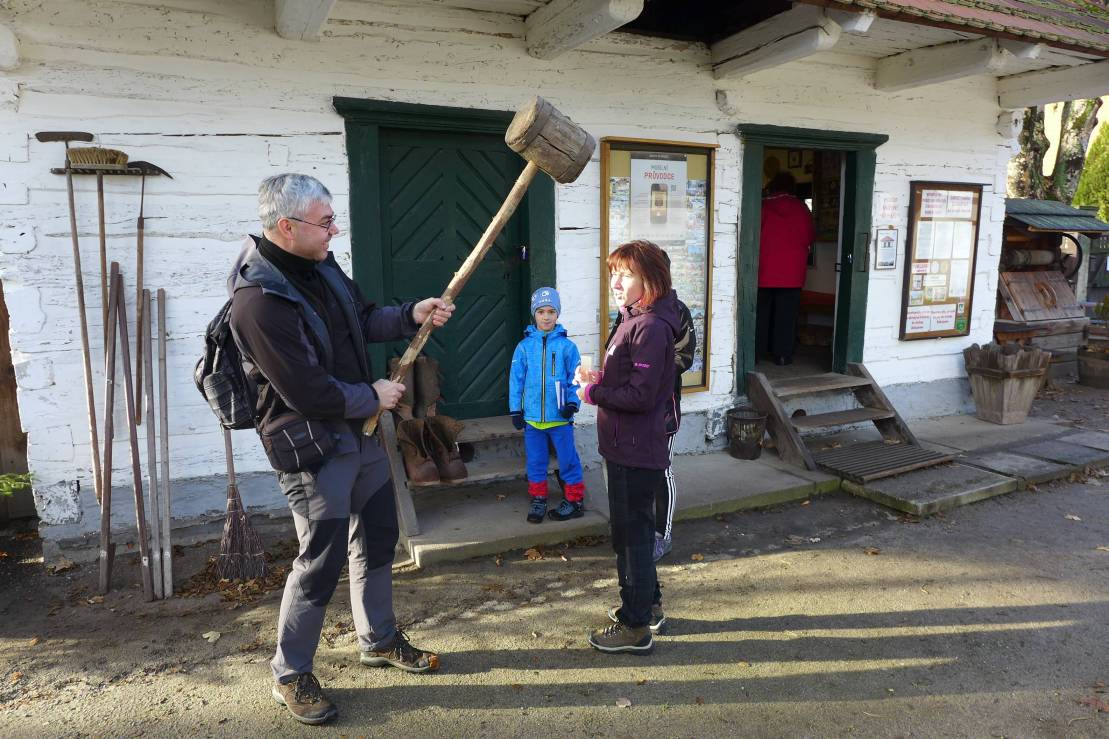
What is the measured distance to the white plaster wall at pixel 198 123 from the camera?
4184mm

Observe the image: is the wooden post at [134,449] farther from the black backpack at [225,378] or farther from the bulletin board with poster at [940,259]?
the bulletin board with poster at [940,259]

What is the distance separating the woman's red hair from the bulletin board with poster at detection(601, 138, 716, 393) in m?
2.39

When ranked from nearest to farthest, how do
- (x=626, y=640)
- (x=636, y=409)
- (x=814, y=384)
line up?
(x=636, y=409)
(x=626, y=640)
(x=814, y=384)

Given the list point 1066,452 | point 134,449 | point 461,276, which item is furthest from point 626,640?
point 1066,452

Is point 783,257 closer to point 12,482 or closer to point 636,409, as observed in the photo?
point 636,409

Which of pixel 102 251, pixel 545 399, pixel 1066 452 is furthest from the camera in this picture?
pixel 1066 452

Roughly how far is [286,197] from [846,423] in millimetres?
5261

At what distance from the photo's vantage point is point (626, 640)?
3.37 meters

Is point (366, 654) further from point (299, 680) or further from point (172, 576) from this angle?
point (172, 576)

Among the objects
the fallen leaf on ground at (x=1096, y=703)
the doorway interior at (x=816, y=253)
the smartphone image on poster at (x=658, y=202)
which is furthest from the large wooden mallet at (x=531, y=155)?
the doorway interior at (x=816, y=253)

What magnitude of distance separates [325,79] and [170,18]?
35.7 inches

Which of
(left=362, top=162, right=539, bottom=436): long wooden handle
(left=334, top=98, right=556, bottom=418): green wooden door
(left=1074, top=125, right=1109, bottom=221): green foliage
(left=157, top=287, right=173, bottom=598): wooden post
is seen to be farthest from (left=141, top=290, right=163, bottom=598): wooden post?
(left=1074, top=125, right=1109, bottom=221): green foliage

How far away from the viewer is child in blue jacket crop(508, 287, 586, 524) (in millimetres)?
4695

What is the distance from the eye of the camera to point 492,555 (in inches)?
176
